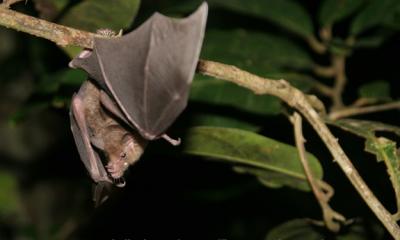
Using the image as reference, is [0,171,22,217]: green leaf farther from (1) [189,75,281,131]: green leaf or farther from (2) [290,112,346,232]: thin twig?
(2) [290,112,346,232]: thin twig

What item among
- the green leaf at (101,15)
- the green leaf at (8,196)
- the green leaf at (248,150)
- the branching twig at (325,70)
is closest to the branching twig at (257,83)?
the green leaf at (248,150)

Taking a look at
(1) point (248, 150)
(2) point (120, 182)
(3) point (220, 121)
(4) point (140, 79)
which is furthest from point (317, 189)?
(4) point (140, 79)

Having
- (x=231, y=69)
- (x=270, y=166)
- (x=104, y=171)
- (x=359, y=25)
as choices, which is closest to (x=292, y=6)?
(x=359, y=25)

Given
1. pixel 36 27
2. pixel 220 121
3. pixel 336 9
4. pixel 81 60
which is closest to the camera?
pixel 36 27

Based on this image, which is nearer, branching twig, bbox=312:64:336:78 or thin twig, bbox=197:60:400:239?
thin twig, bbox=197:60:400:239

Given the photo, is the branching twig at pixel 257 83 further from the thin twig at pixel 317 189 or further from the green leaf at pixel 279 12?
the green leaf at pixel 279 12

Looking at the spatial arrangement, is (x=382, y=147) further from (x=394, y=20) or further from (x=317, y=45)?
(x=317, y=45)

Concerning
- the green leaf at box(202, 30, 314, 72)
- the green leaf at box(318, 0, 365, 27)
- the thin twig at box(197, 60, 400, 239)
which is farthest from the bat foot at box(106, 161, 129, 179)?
the green leaf at box(318, 0, 365, 27)
